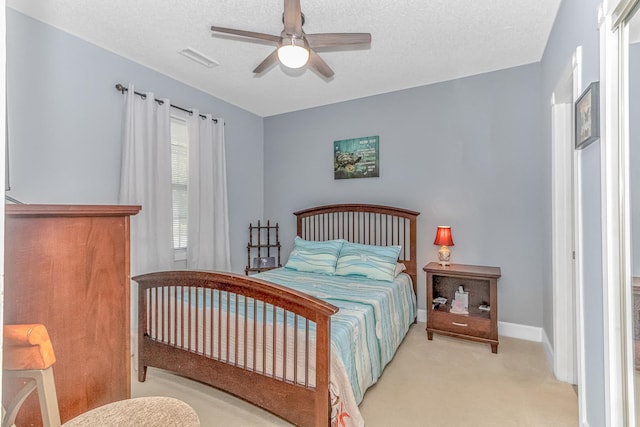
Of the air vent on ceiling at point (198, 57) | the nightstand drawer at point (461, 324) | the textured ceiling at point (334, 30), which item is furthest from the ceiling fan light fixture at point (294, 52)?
the nightstand drawer at point (461, 324)

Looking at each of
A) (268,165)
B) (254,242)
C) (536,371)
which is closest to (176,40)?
(268,165)

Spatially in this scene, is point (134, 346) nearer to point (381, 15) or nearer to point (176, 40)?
point (176, 40)

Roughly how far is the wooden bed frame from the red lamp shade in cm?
185

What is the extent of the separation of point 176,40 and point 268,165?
2227 millimetres

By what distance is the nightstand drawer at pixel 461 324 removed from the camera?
2889mm

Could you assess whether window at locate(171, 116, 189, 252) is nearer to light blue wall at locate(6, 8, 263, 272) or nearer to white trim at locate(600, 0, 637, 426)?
light blue wall at locate(6, 8, 263, 272)

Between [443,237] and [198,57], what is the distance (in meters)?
2.96

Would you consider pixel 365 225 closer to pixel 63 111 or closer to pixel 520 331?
pixel 520 331

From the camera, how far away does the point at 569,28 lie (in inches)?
78.6

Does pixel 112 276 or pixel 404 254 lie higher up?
pixel 112 276

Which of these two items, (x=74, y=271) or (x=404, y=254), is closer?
(x=74, y=271)

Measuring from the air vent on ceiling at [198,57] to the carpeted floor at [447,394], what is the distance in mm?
2763

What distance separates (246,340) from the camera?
1960mm

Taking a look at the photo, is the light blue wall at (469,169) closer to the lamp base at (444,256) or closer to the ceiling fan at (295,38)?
the lamp base at (444,256)
